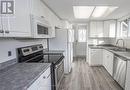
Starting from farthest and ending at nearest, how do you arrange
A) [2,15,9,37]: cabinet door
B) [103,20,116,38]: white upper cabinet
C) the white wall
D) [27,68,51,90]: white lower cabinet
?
1. [103,20,116,38]: white upper cabinet
2. the white wall
3. [27,68,51,90]: white lower cabinet
4. [2,15,9,37]: cabinet door

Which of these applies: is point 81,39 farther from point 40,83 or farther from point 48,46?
point 40,83

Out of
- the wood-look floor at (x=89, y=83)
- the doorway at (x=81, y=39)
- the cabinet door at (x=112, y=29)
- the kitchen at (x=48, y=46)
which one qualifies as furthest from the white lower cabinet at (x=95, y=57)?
the doorway at (x=81, y=39)

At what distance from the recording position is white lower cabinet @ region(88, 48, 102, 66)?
477 centimetres

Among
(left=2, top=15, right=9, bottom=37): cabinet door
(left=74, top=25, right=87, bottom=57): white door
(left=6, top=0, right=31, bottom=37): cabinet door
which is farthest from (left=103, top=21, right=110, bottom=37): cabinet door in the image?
(left=2, top=15, right=9, bottom=37): cabinet door

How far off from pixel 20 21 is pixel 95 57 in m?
4.05

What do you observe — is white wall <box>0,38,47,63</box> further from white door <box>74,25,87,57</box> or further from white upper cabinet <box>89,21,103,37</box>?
white door <box>74,25,87,57</box>

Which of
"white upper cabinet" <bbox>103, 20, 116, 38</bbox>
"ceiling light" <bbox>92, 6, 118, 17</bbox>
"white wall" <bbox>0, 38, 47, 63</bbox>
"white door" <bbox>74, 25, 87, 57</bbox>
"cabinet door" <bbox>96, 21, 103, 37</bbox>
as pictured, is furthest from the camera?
"white door" <bbox>74, 25, 87, 57</bbox>

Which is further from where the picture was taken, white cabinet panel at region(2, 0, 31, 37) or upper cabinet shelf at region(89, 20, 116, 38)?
upper cabinet shelf at region(89, 20, 116, 38)

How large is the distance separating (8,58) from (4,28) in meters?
0.73

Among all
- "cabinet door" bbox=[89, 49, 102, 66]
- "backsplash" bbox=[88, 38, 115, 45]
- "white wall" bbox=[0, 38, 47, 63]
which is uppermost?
"backsplash" bbox=[88, 38, 115, 45]

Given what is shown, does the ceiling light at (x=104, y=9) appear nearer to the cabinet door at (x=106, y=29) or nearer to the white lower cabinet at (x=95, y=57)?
the cabinet door at (x=106, y=29)

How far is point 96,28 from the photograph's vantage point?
5.30 metres

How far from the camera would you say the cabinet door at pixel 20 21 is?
1.24 m

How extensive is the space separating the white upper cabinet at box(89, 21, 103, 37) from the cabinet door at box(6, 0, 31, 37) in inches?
165
